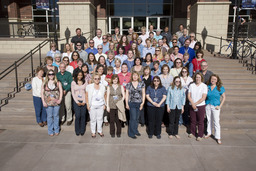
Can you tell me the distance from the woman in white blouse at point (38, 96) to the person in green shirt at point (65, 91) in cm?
51

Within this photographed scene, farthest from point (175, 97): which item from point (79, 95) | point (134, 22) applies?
point (134, 22)

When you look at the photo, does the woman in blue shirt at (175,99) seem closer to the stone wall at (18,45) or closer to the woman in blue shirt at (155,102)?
the woman in blue shirt at (155,102)

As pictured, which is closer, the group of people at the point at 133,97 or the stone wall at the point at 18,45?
the group of people at the point at 133,97

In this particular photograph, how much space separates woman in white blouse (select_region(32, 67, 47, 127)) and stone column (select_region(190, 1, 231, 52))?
10503 millimetres

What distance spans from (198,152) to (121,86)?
7.99ft

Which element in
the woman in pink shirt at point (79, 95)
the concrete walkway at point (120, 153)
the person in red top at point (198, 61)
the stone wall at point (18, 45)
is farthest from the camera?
the stone wall at point (18, 45)

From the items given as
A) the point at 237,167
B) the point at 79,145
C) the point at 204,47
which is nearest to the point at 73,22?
the point at 204,47

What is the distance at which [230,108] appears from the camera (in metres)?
6.93

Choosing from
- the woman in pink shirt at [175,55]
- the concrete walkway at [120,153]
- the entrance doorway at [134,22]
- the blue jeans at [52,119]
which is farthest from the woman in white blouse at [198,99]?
the entrance doorway at [134,22]

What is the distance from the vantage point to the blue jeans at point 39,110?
236 inches

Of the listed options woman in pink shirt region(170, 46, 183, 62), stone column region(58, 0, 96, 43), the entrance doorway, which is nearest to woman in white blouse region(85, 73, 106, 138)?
woman in pink shirt region(170, 46, 183, 62)

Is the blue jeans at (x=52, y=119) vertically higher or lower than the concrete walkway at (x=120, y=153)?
higher

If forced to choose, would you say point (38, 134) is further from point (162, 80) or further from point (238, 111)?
point (238, 111)

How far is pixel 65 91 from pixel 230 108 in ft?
17.5
